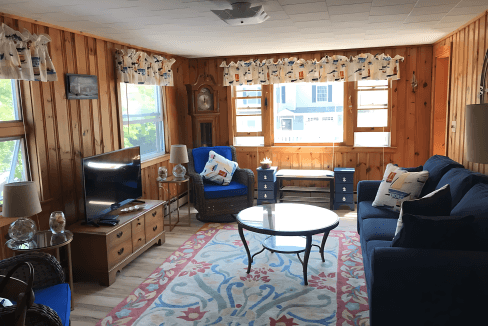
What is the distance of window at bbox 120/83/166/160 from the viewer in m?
4.62

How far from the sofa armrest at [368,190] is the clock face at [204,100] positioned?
2.71m

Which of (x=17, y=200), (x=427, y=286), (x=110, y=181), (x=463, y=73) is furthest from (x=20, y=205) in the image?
(x=463, y=73)

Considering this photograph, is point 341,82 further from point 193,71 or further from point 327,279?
point 327,279

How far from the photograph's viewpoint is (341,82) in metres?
5.53

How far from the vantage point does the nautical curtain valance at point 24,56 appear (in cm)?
281

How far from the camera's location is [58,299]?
2121 millimetres

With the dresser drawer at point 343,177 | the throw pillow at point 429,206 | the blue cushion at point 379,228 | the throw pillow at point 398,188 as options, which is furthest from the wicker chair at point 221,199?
the throw pillow at point 429,206

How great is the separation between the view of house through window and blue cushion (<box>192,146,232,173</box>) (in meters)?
0.91

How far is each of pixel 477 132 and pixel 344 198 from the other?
3.17 metres

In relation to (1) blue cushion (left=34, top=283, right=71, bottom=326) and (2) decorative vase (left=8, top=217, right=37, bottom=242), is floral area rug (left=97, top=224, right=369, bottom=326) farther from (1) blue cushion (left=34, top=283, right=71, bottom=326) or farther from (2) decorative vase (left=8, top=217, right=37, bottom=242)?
(2) decorative vase (left=8, top=217, right=37, bottom=242)

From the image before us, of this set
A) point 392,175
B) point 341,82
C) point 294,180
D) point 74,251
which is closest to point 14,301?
point 74,251

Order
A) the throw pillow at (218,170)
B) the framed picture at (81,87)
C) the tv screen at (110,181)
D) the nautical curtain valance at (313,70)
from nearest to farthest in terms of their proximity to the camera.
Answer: the tv screen at (110,181), the framed picture at (81,87), the throw pillow at (218,170), the nautical curtain valance at (313,70)

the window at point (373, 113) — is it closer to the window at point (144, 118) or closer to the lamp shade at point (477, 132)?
the window at point (144, 118)

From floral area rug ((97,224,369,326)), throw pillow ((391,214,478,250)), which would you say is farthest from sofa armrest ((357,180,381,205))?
throw pillow ((391,214,478,250))
